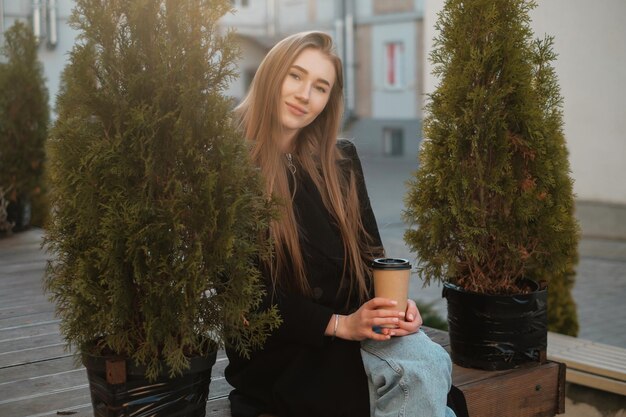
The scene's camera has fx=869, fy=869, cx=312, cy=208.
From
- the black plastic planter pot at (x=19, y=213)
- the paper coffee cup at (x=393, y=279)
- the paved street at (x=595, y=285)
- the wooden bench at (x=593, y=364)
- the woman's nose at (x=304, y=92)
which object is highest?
the woman's nose at (x=304, y=92)

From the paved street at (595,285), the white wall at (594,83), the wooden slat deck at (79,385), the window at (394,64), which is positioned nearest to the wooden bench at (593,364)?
the wooden slat deck at (79,385)

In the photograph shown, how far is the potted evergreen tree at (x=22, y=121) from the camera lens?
757 centimetres

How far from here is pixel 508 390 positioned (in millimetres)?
3314

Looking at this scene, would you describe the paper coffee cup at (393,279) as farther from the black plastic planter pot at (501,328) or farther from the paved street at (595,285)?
the paved street at (595,285)

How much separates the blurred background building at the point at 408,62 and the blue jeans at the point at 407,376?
0.91 metres

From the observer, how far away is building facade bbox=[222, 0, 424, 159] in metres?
23.2

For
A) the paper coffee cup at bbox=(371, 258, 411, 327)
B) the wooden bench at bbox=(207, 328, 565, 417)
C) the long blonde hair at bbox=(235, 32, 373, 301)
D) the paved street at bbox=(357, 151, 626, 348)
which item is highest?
the long blonde hair at bbox=(235, 32, 373, 301)

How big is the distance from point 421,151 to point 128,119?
1579mm

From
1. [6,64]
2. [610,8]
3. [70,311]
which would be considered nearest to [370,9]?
[610,8]

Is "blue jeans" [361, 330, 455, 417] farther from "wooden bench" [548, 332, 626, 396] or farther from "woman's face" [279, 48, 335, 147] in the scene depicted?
"wooden bench" [548, 332, 626, 396]

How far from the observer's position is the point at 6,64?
7.66 m

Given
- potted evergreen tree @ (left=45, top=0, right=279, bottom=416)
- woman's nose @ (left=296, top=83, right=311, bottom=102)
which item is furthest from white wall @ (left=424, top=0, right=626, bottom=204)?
potted evergreen tree @ (left=45, top=0, right=279, bottom=416)

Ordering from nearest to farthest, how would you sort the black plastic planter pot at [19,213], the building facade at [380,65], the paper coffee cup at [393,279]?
the paper coffee cup at [393,279] < the black plastic planter pot at [19,213] < the building facade at [380,65]

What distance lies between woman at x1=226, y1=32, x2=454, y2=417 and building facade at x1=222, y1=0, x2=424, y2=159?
64.2 ft
